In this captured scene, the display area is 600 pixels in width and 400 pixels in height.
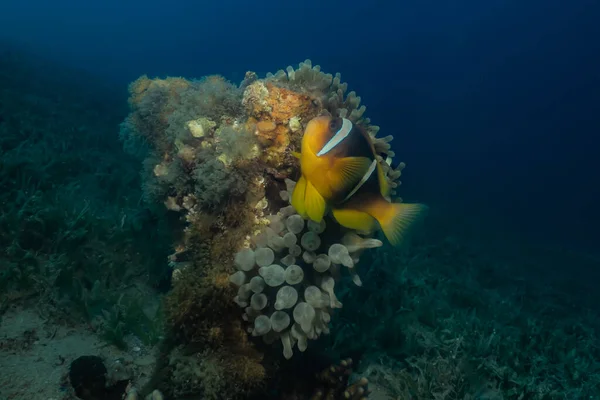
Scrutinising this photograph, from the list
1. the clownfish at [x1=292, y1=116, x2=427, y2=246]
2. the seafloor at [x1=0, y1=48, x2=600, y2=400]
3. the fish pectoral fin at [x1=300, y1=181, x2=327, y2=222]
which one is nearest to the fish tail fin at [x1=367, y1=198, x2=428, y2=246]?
the clownfish at [x1=292, y1=116, x2=427, y2=246]

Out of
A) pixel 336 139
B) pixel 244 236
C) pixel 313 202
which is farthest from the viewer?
pixel 244 236

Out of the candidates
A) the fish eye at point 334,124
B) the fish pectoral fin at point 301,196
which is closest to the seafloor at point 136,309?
the fish pectoral fin at point 301,196

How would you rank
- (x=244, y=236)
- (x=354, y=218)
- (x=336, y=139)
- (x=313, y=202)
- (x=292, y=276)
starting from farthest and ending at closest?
(x=244, y=236)
(x=292, y=276)
(x=354, y=218)
(x=313, y=202)
(x=336, y=139)

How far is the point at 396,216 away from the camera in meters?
2.24

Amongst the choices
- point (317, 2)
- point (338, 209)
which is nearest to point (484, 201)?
point (338, 209)

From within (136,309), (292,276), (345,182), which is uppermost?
(345,182)

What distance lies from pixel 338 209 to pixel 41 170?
5.74 metres

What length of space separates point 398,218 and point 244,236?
1.31 meters

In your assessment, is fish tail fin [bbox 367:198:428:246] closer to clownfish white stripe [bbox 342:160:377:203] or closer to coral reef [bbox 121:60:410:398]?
clownfish white stripe [bbox 342:160:377:203]

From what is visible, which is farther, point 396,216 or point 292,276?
point 292,276

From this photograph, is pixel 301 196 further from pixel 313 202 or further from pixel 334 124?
pixel 334 124

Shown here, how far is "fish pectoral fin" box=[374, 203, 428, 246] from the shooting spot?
2225 mm

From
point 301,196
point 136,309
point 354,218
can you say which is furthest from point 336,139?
point 136,309

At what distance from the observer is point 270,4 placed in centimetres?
9144
